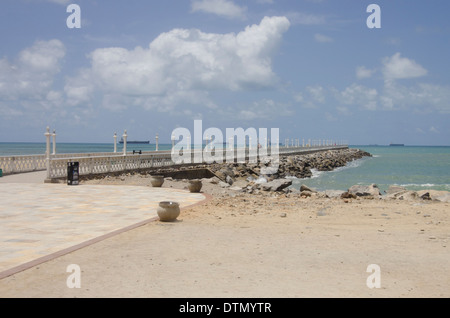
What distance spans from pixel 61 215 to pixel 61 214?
0.18 m

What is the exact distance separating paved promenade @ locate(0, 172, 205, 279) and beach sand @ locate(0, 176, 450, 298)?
0.59 m

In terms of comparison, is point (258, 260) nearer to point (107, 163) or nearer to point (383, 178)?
point (107, 163)

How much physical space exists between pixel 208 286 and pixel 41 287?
226 cm

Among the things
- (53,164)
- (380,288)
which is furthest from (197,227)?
(53,164)

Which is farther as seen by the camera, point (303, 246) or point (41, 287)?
point (303, 246)

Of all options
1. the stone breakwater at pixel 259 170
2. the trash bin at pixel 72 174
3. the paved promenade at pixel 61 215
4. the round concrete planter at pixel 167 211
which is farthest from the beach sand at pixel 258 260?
the stone breakwater at pixel 259 170

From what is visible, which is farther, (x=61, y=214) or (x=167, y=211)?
(x=61, y=214)

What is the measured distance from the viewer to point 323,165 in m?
55.1

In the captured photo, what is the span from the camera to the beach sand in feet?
19.1

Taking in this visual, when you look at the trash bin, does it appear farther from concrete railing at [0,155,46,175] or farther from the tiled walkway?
concrete railing at [0,155,46,175]

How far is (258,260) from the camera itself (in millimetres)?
7445

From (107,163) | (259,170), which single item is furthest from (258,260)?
(259,170)
